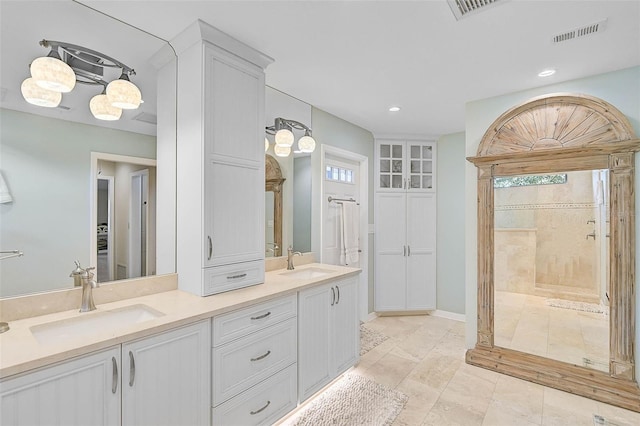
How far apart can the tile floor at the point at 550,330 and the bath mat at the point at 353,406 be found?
127 cm

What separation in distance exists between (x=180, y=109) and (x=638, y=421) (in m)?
3.81

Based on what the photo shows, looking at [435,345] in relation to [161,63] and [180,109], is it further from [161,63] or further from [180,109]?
[161,63]

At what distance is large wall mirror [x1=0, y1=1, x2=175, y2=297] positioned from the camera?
59.2 inches

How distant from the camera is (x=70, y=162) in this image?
1682 mm

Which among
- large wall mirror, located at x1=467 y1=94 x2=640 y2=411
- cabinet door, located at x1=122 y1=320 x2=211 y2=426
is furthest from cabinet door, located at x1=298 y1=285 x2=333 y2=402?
large wall mirror, located at x1=467 y1=94 x2=640 y2=411

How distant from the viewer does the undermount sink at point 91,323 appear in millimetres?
1426

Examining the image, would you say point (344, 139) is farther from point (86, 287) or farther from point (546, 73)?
point (86, 287)

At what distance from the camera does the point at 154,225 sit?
82.3 inches

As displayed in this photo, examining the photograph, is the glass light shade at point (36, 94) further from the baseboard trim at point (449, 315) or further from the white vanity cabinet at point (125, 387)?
the baseboard trim at point (449, 315)

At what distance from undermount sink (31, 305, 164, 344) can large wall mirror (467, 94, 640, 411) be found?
2884 mm

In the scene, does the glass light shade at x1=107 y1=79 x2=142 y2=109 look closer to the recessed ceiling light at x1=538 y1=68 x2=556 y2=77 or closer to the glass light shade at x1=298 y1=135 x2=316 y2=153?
the glass light shade at x1=298 y1=135 x2=316 y2=153

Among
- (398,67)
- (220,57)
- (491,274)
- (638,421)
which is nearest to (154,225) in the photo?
(220,57)

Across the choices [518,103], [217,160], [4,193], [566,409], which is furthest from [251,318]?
[518,103]

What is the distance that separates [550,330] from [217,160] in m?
3.20
